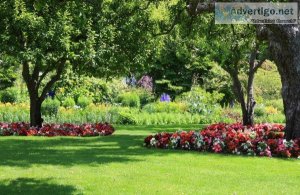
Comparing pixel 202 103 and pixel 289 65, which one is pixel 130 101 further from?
pixel 289 65

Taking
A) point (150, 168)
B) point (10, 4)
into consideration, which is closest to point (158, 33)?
point (10, 4)

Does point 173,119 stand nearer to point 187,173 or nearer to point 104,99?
point 104,99

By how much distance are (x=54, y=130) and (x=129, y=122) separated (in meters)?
5.36

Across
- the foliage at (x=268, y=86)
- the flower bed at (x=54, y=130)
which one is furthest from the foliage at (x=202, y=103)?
the foliage at (x=268, y=86)

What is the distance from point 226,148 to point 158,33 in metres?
5.71

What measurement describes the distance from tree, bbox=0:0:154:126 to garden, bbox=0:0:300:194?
0.03 metres

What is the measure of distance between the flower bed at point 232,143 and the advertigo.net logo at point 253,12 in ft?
8.84

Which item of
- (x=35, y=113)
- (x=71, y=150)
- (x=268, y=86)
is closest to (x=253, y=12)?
(x=71, y=150)

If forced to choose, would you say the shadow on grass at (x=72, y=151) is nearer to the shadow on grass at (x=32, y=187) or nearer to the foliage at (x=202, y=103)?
the shadow on grass at (x=32, y=187)

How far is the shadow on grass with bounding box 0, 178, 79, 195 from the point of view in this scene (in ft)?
22.2

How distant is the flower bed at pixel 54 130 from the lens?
14.2 m

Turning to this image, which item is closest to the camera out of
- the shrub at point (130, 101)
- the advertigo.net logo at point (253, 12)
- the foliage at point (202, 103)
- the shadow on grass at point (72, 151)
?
the shadow on grass at point (72, 151)

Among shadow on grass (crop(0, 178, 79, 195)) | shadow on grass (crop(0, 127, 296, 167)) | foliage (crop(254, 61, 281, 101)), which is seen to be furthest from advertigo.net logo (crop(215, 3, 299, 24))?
foliage (crop(254, 61, 281, 101))

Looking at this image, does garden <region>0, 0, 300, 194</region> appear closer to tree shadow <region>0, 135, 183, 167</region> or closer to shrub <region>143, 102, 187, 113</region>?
tree shadow <region>0, 135, 183, 167</region>
